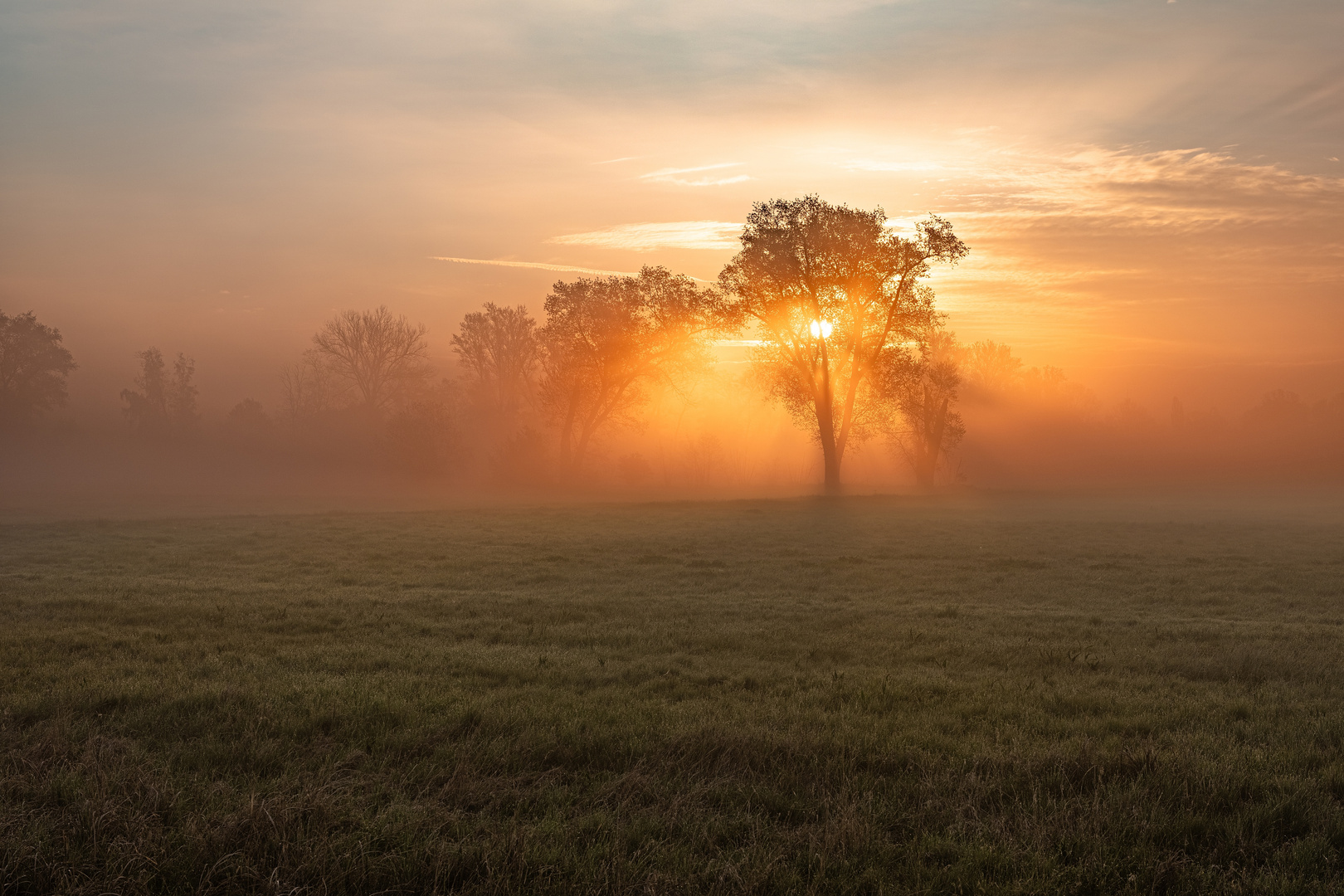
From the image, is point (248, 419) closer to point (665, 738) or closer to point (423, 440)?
point (423, 440)

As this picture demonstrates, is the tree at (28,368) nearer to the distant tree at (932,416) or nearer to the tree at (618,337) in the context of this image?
the tree at (618,337)

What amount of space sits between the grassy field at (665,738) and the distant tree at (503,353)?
62827 millimetres

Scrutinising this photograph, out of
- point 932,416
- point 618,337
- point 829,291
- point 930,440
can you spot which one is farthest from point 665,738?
point 930,440

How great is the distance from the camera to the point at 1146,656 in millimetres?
12125

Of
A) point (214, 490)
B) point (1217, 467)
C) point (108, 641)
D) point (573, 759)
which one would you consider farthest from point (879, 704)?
point (1217, 467)

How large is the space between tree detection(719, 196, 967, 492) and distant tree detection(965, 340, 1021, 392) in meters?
40.6

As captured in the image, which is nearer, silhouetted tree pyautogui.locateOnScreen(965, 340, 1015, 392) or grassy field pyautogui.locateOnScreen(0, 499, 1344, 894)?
grassy field pyautogui.locateOnScreen(0, 499, 1344, 894)

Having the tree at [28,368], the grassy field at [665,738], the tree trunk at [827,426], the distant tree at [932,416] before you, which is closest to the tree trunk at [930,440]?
the distant tree at [932,416]

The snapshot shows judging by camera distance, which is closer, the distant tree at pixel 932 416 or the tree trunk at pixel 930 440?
the distant tree at pixel 932 416

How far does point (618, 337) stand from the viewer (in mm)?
63906

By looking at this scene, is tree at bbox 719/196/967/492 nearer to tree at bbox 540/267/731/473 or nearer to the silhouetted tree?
tree at bbox 540/267/731/473

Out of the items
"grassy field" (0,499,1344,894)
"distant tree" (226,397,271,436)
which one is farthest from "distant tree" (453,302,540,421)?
"grassy field" (0,499,1344,894)

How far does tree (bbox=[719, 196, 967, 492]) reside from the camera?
1933 inches

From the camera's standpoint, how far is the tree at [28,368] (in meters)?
80.2
